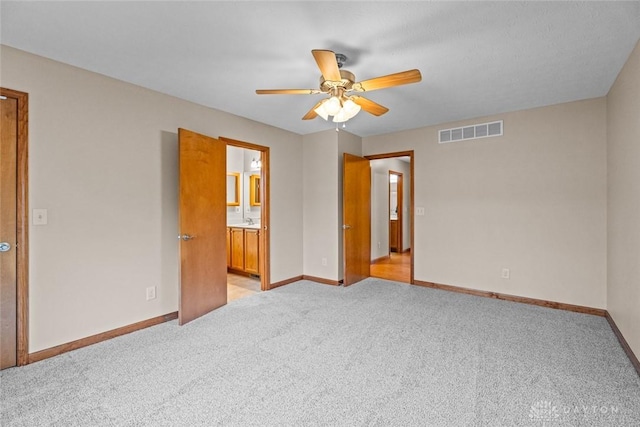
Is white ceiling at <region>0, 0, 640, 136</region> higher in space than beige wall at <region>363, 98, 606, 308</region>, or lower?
higher

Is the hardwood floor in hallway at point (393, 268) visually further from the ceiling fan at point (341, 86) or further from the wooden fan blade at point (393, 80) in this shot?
the wooden fan blade at point (393, 80)

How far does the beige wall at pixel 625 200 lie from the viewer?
2160 mm

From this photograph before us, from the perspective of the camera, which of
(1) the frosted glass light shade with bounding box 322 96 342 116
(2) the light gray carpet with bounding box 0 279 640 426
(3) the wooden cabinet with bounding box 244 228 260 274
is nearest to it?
(2) the light gray carpet with bounding box 0 279 640 426

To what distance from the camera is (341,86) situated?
7.32 feet

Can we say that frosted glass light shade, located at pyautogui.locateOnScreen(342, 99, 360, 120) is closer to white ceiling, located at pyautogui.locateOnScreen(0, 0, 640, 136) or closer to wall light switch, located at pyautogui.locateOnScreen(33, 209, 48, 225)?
white ceiling, located at pyautogui.locateOnScreen(0, 0, 640, 136)

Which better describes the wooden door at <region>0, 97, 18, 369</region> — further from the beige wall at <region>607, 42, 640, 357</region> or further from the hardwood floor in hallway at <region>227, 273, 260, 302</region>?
the beige wall at <region>607, 42, 640, 357</region>

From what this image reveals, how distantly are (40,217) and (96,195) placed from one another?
15.9 inches

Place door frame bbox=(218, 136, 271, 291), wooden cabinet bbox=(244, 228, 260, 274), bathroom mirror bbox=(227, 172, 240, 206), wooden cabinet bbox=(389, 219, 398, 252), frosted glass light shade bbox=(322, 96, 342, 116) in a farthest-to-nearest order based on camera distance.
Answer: wooden cabinet bbox=(389, 219, 398, 252) → bathroom mirror bbox=(227, 172, 240, 206) → wooden cabinet bbox=(244, 228, 260, 274) → door frame bbox=(218, 136, 271, 291) → frosted glass light shade bbox=(322, 96, 342, 116)

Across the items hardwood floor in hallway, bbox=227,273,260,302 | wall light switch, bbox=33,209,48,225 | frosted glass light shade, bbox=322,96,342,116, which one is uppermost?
frosted glass light shade, bbox=322,96,342,116

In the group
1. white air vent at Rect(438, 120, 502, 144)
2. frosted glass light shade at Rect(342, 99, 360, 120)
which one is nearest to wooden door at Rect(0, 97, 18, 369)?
frosted glass light shade at Rect(342, 99, 360, 120)

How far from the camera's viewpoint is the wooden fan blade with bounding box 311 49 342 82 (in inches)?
67.6

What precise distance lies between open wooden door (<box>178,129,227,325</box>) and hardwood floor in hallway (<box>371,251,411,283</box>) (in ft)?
8.81

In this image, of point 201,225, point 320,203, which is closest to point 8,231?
point 201,225

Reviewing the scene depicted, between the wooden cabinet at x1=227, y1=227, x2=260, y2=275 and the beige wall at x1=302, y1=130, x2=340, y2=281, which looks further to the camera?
the wooden cabinet at x1=227, y1=227, x2=260, y2=275
